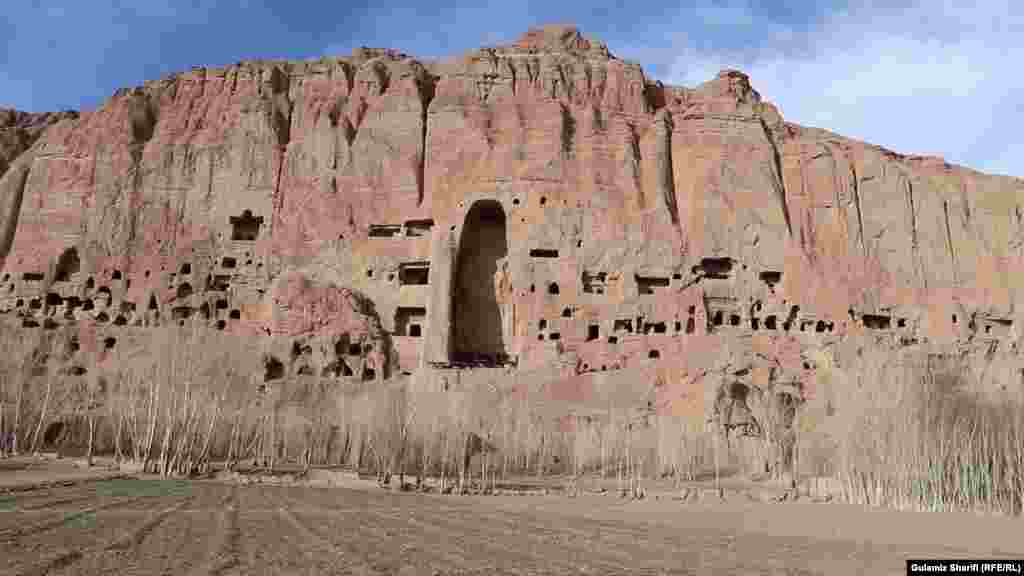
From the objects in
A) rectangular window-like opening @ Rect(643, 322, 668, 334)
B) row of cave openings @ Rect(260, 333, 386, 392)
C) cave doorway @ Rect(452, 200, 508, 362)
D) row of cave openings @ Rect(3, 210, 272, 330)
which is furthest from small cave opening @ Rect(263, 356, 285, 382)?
rectangular window-like opening @ Rect(643, 322, 668, 334)

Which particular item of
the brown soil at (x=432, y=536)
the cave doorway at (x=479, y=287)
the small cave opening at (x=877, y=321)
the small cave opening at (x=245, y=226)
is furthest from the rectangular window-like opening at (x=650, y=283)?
the brown soil at (x=432, y=536)

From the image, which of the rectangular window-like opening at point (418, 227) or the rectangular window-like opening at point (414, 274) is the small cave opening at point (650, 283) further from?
the rectangular window-like opening at point (418, 227)

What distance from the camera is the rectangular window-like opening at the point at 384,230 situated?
152 feet

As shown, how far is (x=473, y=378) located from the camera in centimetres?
3631

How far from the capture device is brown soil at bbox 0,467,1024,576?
312 inches

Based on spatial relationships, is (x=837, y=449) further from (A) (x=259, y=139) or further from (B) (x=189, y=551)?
(A) (x=259, y=139)

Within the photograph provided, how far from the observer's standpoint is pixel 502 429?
30.3 m

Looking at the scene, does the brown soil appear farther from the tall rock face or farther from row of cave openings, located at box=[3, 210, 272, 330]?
row of cave openings, located at box=[3, 210, 272, 330]

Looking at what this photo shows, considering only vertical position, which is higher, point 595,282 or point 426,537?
point 595,282

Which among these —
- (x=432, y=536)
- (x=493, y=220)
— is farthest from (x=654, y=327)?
(x=432, y=536)

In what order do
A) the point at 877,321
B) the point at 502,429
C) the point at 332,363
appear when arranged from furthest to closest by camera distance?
the point at 877,321 → the point at 332,363 → the point at 502,429

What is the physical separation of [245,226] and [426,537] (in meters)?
41.5

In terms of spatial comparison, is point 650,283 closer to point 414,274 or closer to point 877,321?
point 877,321

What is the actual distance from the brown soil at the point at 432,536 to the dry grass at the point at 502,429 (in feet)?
10.8
